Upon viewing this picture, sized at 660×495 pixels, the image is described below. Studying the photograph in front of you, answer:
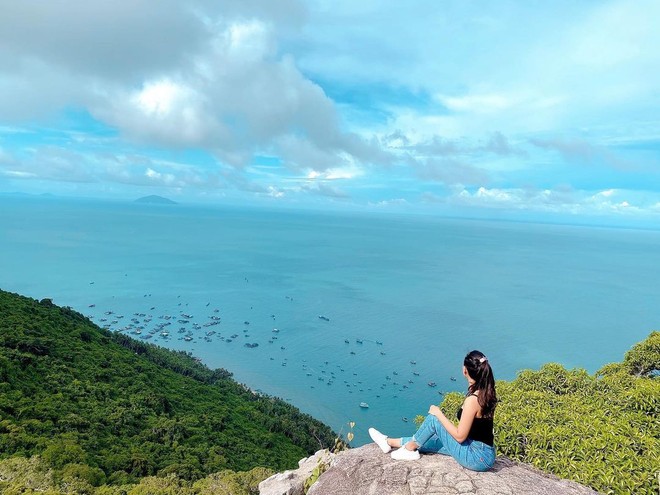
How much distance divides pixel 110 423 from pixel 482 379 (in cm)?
2087

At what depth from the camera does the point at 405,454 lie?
22.4 feet

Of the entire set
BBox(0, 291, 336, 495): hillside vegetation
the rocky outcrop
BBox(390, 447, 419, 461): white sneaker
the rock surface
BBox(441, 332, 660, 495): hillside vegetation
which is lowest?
BBox(0, 291, 336, 495): hillside vegetation

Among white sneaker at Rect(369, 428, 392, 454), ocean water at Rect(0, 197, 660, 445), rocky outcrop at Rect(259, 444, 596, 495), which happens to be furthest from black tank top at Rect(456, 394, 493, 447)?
ocean water at Rect(0, 197, 660, 445)

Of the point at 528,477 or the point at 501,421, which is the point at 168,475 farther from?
the point at 528,477

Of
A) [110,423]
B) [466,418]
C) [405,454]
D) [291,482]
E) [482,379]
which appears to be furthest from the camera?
[110,423]

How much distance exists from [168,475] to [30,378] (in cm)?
1129

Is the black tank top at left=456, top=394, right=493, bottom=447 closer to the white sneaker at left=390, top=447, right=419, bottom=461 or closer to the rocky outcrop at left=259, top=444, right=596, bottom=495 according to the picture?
the rocky outcrop at left=259, top=444, right=596, bottom=495

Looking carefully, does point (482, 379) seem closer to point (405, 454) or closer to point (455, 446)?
point (455, 446)

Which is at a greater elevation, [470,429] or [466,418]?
[466,418]

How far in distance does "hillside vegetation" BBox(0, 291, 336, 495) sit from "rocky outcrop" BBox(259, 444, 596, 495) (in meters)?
8.35

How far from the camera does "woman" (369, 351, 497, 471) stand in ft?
20.4

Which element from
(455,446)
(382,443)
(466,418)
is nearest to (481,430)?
(466,418)

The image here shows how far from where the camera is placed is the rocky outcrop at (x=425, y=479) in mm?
6230

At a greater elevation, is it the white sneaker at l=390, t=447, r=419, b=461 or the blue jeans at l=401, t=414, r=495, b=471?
the blue jeans at l=401, t=414, r=495, b=471
